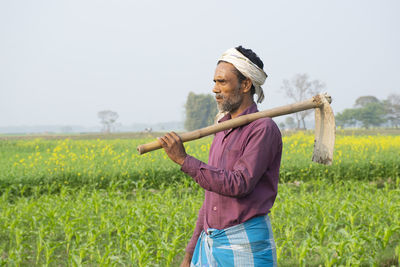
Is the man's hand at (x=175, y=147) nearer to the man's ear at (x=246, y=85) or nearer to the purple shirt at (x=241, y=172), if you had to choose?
the purple shirt at (x=241, y=172)

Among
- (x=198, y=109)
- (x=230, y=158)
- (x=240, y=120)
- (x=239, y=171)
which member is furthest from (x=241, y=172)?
(x=198, y=109)

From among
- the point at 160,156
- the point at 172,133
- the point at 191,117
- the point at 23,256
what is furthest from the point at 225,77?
the point at 191,117

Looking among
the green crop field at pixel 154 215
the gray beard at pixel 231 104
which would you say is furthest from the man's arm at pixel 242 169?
the green crop field at pixel 154 215

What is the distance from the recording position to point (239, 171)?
1.72m

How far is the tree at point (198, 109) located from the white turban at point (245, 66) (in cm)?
5088

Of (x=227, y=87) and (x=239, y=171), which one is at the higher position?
(x=227, y=87)

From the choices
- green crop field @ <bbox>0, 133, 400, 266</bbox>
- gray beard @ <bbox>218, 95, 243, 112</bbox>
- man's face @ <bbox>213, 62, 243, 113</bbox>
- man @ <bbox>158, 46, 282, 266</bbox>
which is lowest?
green crop field @ <bbox>0, 133, 400, 266</bbox>

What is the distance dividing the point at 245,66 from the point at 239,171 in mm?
521

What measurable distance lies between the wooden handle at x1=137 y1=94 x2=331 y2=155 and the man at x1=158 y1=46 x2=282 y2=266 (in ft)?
0.14

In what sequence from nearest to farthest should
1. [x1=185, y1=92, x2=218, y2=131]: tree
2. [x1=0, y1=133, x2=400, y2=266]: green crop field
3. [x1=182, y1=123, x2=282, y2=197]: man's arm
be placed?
[x1=182, y1=123, x2=282, y2=197]: man's arm < [x1=0, y1=133, x2=400, y2=266]: green crop field < [x1=185, y1=92, x2=218, y2=131]: tree

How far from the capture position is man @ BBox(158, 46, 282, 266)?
171cm

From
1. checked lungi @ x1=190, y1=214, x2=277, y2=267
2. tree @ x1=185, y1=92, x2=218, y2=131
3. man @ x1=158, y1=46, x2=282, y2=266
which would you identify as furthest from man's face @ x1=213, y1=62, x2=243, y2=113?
tree @ x1=185, y1=92, x2=218, y2=131

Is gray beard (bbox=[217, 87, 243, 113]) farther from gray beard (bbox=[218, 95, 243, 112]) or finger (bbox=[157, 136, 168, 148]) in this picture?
finger (bbox=[157, 136, 168, 148])

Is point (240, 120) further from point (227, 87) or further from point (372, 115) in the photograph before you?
point (372, 115)
